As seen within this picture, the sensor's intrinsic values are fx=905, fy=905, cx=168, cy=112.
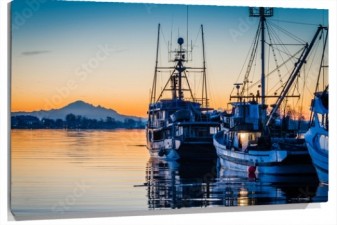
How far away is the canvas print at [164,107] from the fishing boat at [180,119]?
0.05ft

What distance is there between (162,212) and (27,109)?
1.78 metres

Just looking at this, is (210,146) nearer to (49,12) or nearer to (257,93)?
(257,93)

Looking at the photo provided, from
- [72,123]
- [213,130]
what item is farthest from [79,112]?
[213,130]

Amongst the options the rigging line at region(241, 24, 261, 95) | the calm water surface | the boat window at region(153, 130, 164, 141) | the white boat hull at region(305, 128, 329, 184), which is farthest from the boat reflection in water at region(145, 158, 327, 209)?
the rigging line at region(241, 24, 261, 95)

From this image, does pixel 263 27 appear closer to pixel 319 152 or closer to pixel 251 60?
pixel 251 60

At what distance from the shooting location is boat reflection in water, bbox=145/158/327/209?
32.1 ft

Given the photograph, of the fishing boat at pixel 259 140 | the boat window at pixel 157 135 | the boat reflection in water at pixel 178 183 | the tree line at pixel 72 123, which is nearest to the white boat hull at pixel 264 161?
the fishing boat at pixel 259 140

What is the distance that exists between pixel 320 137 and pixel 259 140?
2.30ft

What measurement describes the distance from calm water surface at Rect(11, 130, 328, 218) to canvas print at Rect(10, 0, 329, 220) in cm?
1

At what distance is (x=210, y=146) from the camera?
33.8 ft

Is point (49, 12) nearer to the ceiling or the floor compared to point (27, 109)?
nearer to the ceiling

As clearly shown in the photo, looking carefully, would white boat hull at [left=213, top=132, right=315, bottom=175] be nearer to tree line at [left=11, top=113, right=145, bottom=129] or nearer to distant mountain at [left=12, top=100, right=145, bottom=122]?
tree line at [left=11, top=113, right=145, bottom=129]

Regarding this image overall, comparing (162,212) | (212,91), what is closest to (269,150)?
(212,91)

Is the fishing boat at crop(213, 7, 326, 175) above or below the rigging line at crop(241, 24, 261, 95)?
below
